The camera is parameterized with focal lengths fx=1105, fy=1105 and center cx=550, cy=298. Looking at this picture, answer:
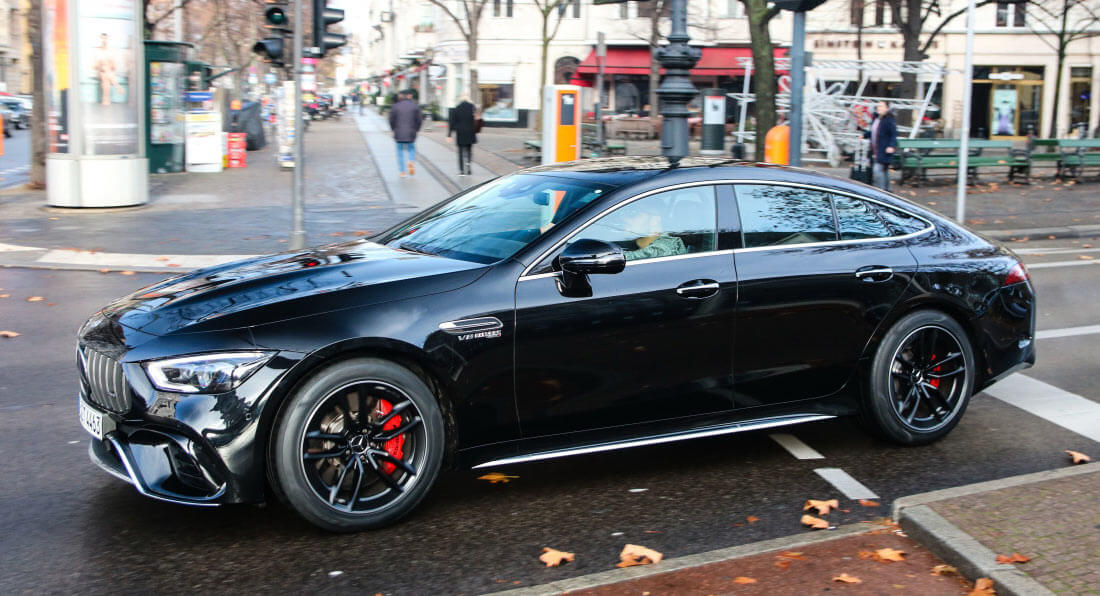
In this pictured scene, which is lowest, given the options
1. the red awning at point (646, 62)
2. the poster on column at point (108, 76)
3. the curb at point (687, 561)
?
the curb at point (687, 561)

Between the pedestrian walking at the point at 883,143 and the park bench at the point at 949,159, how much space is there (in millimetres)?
3920

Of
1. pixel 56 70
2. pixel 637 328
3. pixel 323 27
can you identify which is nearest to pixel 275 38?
pixel 323 27

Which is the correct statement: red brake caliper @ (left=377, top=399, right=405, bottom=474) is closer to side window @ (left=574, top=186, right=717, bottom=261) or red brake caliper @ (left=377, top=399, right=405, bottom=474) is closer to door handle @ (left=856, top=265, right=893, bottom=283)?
side window @ (left=574, top=186, right=717, bottom=261)

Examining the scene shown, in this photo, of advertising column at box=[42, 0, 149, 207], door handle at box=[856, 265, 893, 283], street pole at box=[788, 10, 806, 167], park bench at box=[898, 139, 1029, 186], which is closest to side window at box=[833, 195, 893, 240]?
door handle at box=[856, 265, 893, 283]

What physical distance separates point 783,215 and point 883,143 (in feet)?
45.5

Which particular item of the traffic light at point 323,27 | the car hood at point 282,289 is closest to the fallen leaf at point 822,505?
the car hood at point 282,289

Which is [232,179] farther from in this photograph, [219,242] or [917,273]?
[917,273]

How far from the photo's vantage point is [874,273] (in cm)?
558

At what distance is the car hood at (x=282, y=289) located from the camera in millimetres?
4406

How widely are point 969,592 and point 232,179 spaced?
2102 centimetres

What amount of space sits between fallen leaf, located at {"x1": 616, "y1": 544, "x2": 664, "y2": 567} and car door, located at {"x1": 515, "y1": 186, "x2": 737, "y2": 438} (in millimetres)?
753

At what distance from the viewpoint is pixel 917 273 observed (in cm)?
570

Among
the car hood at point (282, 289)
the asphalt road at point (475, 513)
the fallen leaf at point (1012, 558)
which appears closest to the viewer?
the fallen leaf at point (1012, 558)

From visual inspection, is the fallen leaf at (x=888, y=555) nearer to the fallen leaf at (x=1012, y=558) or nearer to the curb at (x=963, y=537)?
the curb at (x=963, y=537)
